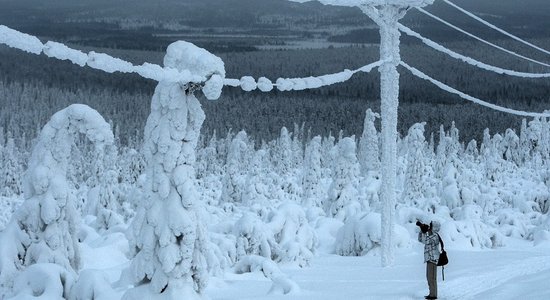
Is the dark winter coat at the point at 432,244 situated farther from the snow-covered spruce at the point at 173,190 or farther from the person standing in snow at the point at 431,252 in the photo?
the snow-covered spruce at the point at 173,190

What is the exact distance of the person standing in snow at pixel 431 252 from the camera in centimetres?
1120

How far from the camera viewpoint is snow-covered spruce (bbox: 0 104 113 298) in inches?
460

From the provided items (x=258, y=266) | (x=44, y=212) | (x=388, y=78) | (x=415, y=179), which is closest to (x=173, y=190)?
(x=44, y=212)

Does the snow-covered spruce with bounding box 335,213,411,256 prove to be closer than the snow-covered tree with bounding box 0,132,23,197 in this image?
Yes

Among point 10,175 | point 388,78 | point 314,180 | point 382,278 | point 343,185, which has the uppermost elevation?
point 388,78

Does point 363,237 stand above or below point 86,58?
below

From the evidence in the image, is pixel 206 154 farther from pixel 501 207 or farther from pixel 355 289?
pixel 355 289

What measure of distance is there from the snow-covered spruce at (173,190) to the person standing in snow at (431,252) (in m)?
3.88

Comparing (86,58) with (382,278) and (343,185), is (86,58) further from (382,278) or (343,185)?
(343,185)

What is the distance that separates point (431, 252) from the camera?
A: 1144 cm

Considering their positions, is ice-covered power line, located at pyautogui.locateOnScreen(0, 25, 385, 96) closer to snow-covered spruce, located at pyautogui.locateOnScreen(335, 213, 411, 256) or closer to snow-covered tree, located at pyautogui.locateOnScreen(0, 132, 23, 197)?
snow-covered spruce, located at pyautogui.locateOnScreen(335, 213, 411, 256)

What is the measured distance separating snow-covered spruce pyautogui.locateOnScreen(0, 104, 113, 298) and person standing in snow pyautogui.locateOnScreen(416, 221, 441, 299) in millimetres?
6268

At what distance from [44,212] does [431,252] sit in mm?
6766

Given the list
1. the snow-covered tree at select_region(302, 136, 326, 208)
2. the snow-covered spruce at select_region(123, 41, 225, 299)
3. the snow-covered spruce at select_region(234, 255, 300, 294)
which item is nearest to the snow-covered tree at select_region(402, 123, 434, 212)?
the snow-covered tree at select_region(302, 136, 326, 208)
